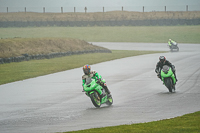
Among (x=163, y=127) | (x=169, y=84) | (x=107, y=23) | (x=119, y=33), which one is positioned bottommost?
(x=119, y=33)

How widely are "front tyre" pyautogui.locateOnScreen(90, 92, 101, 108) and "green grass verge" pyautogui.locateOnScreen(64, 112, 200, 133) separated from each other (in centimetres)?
335

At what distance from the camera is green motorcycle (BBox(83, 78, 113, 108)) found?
13.2 metres

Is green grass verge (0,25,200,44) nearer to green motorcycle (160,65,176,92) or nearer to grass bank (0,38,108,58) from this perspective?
grass bank (0,38,108,58)

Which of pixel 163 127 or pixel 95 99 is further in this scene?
pixel 95 99

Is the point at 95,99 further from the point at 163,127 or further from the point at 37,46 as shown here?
the point at 37,46

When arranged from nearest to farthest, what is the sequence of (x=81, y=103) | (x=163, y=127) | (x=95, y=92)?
(x=163, y=127), (x=95, y=92), (x=81, y=103)

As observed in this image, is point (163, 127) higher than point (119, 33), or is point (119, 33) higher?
point (163, 127)

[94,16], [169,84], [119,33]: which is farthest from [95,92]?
[94,16]

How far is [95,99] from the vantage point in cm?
1334

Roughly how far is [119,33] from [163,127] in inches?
2359

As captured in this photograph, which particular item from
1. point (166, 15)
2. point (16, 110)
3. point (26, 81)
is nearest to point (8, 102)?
point (16, 110)

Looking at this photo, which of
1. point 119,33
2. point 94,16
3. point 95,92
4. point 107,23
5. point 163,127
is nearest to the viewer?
point 163,127

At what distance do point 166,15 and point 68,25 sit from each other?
17322mm

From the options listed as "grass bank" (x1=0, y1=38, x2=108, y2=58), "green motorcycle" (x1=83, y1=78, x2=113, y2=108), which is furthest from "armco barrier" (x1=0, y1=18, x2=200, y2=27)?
"green motorcycle" (x1=83, y1=78, x2=113, y2=108)
